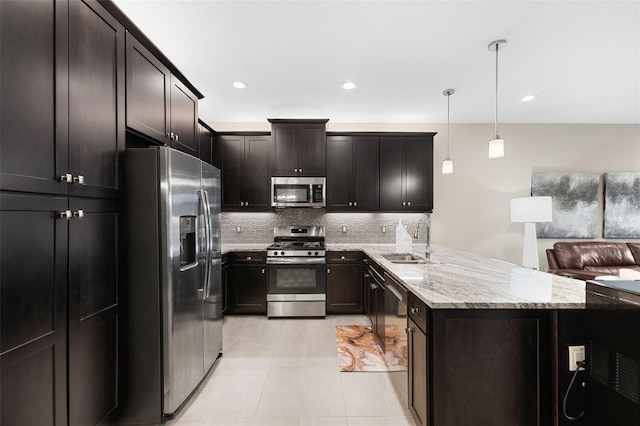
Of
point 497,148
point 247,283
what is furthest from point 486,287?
point 247,283

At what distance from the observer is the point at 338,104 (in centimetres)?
370

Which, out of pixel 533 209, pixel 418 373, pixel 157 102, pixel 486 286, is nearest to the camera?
pixel 418 373

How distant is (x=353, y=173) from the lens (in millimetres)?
4121

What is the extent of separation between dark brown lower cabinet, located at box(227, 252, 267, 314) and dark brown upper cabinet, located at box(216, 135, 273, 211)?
2.59 feet

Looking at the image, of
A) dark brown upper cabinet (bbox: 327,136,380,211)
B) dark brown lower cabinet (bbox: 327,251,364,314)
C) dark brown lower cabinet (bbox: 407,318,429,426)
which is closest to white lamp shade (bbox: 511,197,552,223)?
dark brown upper cabinet (bbox: 327,136,380,211)

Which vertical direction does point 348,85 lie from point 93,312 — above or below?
above

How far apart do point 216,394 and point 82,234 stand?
158cm

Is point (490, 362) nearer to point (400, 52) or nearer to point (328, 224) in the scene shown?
point (400, 52)

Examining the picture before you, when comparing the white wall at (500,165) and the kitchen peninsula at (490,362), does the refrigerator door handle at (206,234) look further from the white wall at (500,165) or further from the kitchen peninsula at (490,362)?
the white wall at (500,165)

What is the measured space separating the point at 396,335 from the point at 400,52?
97.6 inches

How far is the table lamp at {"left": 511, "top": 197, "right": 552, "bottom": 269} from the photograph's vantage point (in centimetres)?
385

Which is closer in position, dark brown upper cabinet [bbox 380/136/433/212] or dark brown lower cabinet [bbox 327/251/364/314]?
dark brown lower cabinet [bbox 327/251/364/314]

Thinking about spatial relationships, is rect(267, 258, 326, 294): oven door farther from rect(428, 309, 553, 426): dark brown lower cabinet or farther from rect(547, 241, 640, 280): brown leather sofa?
rect(547, 241, 640, 280): brown leather sofa

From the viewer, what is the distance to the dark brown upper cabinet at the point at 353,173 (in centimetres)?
411
